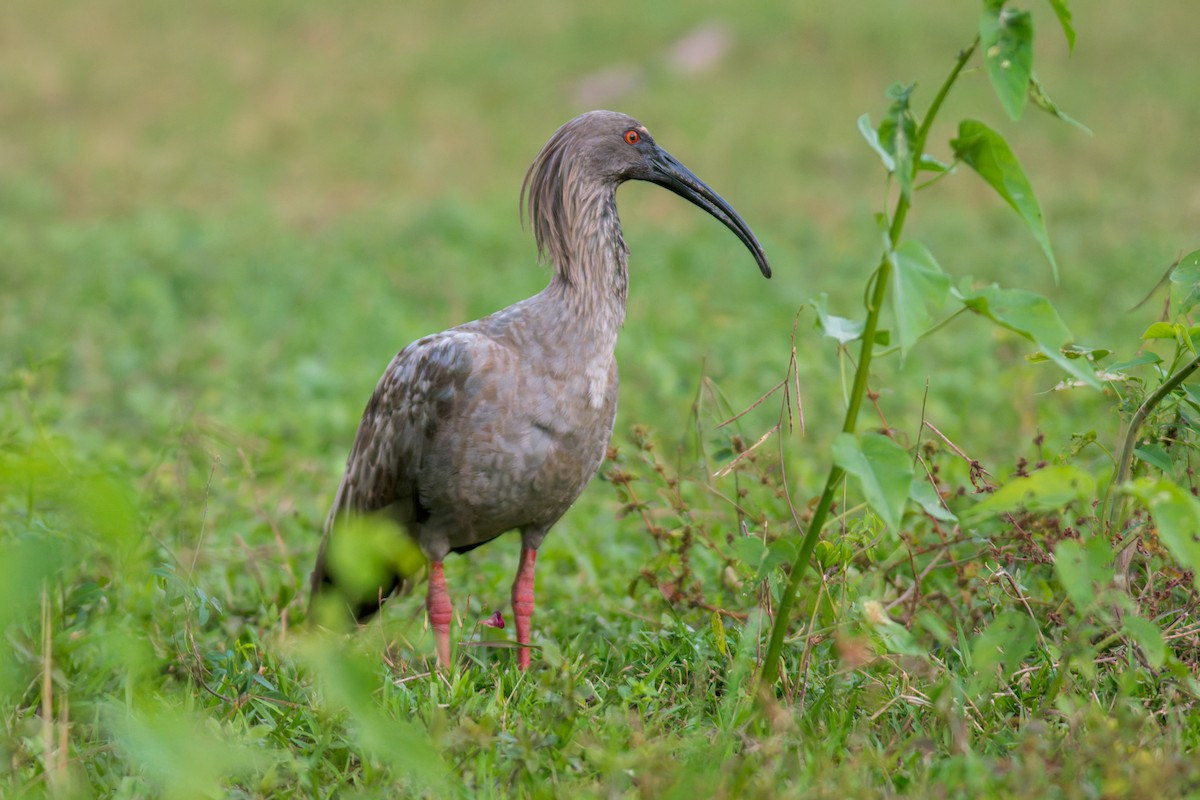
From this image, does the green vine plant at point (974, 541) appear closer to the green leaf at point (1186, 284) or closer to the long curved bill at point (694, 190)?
the green leaf at point (1186, 284)

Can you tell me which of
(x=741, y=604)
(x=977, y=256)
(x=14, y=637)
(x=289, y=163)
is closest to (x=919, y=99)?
(x=977, y=256)

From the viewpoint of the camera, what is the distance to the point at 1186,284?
3.20 m

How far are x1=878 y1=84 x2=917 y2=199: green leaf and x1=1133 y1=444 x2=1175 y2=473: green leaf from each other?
45.2 inches

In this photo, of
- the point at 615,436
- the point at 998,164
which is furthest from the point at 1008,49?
the point at 615,436

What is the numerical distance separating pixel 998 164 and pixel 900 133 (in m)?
0.22

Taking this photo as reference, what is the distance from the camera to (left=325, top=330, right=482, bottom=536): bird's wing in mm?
3822

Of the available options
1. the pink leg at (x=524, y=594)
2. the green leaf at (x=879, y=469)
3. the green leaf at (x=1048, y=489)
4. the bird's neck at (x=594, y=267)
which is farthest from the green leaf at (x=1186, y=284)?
the pink leg at (x=524, y=594)

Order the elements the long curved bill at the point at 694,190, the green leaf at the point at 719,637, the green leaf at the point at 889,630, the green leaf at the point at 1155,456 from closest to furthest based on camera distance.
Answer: the green leaf at the point at 889,630 → the green leaf at the point at 1155,456 → the green leaf at the point at 719,637 → the long curved bill at the point at 694,190

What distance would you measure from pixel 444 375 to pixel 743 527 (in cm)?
101

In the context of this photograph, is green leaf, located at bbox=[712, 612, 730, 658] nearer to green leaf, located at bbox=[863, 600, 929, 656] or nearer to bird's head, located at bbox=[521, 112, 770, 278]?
green leaf, located at bbox=[863, 600, 929, 656]

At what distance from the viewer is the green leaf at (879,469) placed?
250cm

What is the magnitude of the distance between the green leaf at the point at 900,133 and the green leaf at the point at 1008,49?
165 millimetres

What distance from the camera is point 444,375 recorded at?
12.6 ft

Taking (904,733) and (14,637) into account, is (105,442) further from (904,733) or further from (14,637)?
(904,733)
